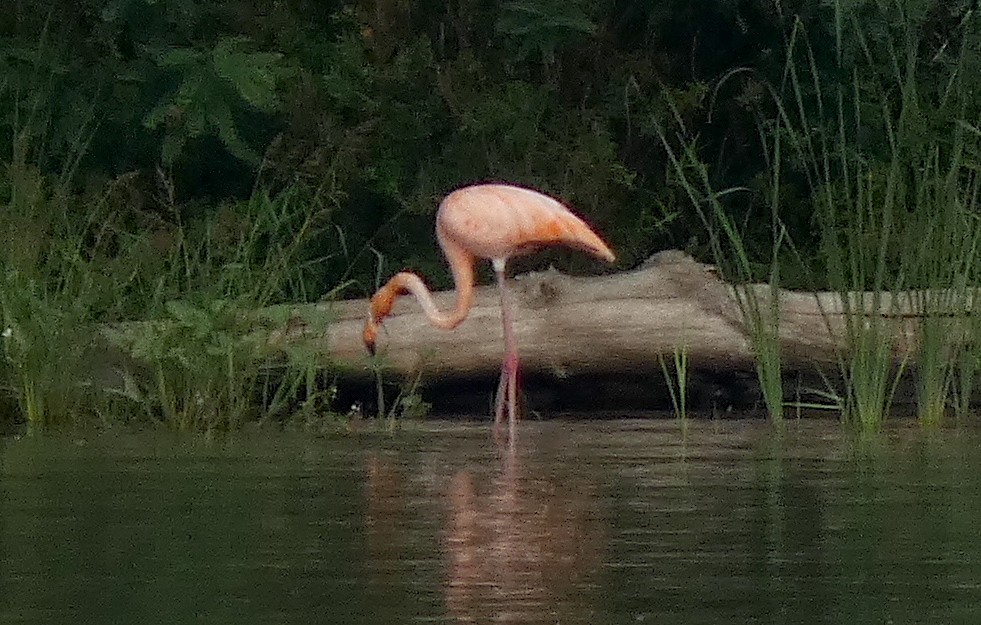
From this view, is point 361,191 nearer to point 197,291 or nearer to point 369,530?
point 197,291

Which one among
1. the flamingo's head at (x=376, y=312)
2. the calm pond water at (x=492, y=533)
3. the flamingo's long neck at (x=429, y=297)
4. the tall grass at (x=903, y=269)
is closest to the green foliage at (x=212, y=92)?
the flamingo's long neck at (x=429, y=297)

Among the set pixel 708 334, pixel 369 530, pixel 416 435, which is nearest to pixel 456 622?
pixel 369 530

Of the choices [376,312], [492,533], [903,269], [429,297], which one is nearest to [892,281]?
[903,269]

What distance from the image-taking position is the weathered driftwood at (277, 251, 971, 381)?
10.5m

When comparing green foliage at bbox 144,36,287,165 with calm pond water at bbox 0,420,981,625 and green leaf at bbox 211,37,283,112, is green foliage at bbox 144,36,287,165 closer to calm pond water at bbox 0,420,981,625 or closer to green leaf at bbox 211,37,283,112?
green leaf at bbox 211,37,283,112

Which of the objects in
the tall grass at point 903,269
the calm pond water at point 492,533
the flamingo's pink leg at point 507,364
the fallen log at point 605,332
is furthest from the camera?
the fallen log at point 605,332

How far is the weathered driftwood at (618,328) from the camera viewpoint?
10453 millimetres

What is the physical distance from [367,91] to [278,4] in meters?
0.80

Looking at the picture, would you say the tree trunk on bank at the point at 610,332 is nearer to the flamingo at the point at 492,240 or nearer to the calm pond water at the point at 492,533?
the flamingo at the point at 492,240

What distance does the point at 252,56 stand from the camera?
12188 mm

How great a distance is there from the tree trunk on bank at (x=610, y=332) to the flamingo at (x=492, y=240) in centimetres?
14

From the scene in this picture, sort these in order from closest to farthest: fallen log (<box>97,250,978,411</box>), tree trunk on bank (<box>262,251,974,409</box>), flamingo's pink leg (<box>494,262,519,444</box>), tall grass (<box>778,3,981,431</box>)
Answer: tall grass (<box>778,3,981,431</box>) < flamingo's pink leg (<box>494,262,519,444</box>) < fallen log (<box>97,250,978,411</box>) < tree trunk on bank (<box>262,251,974,409</box>)

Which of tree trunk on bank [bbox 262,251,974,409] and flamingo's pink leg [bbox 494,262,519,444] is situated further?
tree trunk on bank [bbox 262,251,974,409]

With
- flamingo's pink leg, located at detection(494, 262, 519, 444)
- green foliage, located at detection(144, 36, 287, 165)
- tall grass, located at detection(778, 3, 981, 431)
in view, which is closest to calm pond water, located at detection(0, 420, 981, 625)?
tall grass, located at detection(778, 3, 981, 431)
